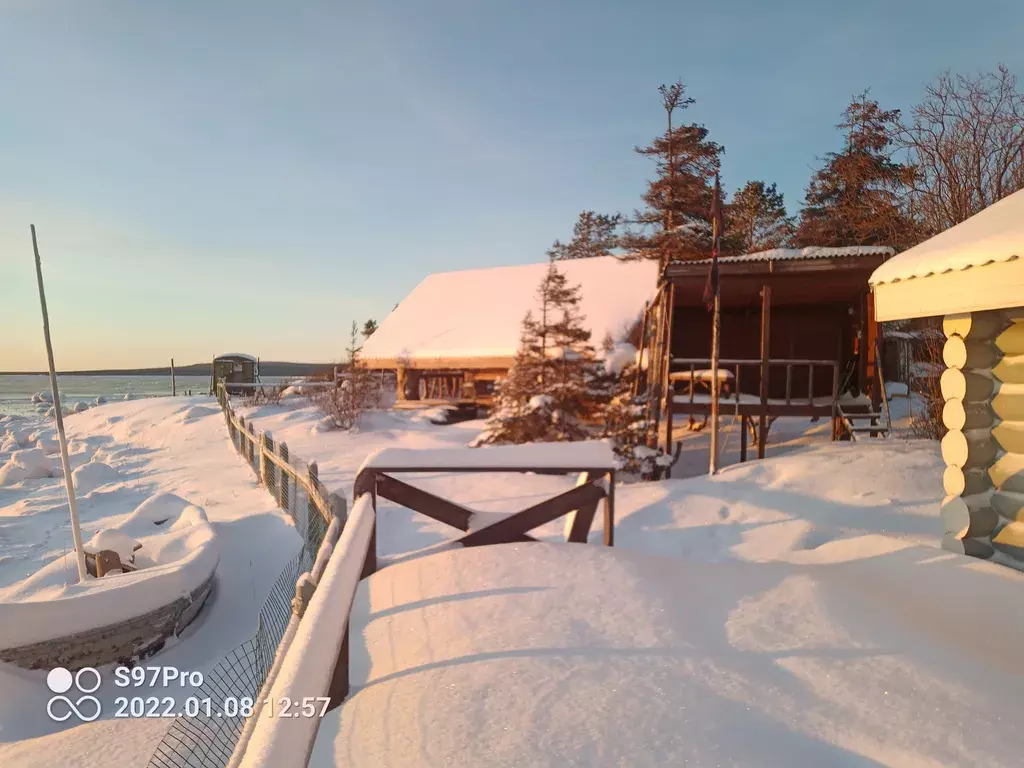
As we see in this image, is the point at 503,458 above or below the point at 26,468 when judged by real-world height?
above

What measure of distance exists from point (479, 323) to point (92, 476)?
13179 millimetres

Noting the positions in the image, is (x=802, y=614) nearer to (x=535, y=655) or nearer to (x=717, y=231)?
(x=535, y=655)

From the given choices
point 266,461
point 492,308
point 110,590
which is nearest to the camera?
point 110,590

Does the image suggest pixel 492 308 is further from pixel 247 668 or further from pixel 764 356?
pixel 247 668

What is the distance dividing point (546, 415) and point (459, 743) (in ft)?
32.2

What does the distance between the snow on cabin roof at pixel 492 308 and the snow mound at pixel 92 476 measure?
9.30 metres

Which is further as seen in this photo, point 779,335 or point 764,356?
point 779,335

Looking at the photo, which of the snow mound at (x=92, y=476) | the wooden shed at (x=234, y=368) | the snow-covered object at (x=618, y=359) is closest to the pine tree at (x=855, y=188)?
the snow-covered object at (x=618, y=359)

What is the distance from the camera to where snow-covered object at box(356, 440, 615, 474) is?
390cm

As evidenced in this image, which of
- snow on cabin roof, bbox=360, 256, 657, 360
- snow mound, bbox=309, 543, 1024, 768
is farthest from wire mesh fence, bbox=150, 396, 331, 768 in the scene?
snow on cabin roof, bbox=360, 256, 657, 360

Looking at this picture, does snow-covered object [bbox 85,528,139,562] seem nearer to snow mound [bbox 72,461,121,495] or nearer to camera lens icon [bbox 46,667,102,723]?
camera lens icon [bbox 46,667,102,723]

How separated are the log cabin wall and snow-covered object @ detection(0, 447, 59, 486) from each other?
2030 centimetres

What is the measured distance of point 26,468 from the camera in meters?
16.2

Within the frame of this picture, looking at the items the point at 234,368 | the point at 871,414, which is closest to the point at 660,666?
the point at 871,414
